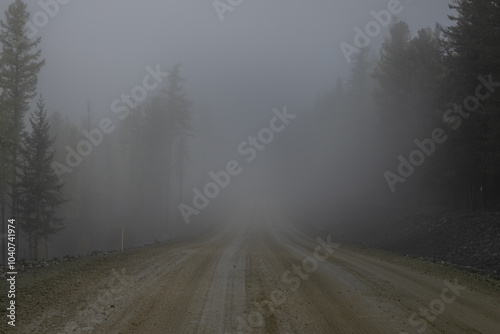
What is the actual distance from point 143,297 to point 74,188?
40.5 m

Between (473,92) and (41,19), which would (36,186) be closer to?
(41,19)

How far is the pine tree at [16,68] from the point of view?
2461 cm

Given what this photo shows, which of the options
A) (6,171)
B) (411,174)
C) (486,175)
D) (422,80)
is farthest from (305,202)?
(6,171)

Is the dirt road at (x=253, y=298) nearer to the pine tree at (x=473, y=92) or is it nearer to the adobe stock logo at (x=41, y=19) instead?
the pine tree at (x=473, y=92)

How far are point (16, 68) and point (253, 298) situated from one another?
83.7 feet

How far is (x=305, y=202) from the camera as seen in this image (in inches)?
2339

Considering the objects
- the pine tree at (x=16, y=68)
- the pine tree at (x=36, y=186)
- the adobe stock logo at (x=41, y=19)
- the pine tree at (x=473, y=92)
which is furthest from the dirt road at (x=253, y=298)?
the adobe stock logo at (x=41, y=19)

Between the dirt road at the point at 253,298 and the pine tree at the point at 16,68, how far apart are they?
17.4 metres

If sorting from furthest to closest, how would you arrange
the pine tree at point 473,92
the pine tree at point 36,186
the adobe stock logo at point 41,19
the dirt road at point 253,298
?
the pine tree at point 36,186 < the adobe stock logo at point 41,19 < the pine tree at point 473,92 < the dirt road at point 253,298

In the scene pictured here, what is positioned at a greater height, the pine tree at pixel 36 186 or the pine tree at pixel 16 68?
the pine tree at pixel 16 68

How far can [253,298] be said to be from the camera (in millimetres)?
8594

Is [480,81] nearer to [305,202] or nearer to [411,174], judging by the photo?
[411,174]

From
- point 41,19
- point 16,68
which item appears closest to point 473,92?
point 41,19

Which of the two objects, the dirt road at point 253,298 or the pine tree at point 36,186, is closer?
the dirt road at point 253,298
